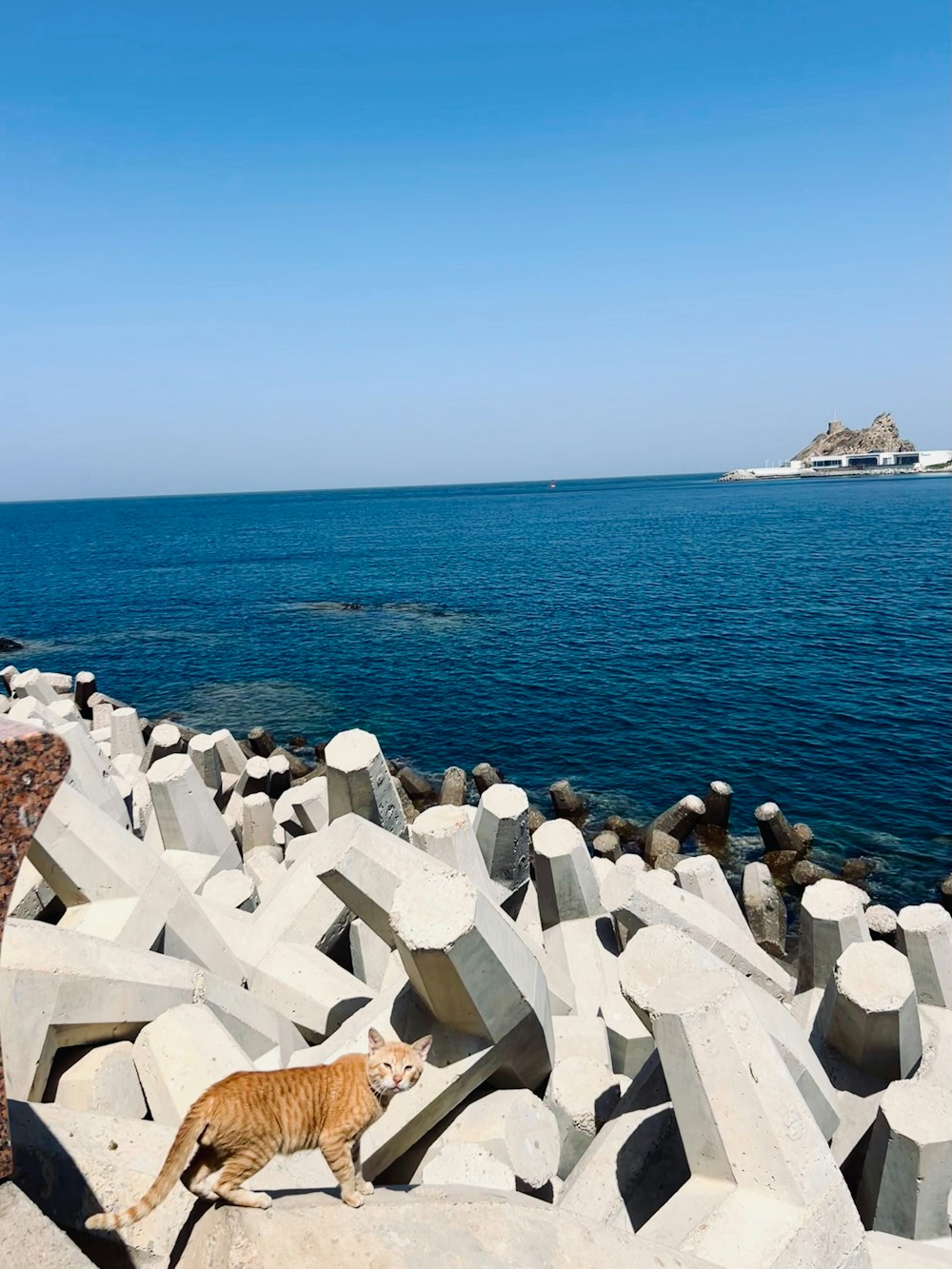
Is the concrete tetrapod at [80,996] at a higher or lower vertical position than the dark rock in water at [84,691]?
higher

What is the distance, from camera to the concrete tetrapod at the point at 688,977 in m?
4.92

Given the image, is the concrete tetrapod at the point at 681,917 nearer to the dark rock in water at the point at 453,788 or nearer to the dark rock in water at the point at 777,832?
the dark rock in water at the point at 777,832

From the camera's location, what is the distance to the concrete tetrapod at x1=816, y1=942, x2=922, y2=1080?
232 inches

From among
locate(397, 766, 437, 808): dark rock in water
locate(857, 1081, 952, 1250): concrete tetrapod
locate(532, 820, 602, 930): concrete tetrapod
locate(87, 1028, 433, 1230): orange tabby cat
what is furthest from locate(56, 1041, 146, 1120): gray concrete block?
locate(397, 766, 437, 808): dark rock in water

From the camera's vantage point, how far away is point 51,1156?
3.57m

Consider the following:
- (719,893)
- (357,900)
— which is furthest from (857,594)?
(357,900)

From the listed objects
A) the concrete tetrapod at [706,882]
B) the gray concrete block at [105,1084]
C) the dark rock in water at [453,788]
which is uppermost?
the gray concrete block at [105,1084]

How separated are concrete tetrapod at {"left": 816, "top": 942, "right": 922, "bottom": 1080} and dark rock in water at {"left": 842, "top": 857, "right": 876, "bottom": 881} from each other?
11576 millimetres

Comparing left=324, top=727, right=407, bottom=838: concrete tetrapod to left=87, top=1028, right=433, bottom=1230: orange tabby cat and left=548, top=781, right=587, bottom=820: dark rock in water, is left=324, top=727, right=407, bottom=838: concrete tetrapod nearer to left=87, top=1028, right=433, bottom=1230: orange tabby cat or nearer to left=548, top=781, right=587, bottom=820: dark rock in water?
left=87, top=1028, right=433, bottom=1230: orange tabby cat

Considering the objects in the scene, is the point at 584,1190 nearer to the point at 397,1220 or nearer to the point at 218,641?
the point at 397,1220

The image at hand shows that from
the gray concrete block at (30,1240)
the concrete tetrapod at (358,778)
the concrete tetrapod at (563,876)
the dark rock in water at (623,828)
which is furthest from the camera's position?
the dark rock in water at (623,828)

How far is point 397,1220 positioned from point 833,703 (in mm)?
27046

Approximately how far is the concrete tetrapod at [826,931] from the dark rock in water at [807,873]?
914 centimetres

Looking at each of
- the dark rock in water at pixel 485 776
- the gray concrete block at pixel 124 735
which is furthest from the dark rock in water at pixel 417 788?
the gray concrete block at pixel 124 735
